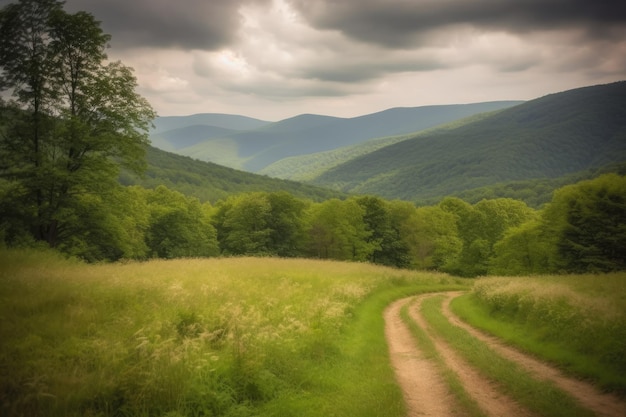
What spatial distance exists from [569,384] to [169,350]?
1161 cm

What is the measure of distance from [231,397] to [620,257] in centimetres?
5205

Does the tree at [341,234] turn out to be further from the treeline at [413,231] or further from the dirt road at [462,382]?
the dirt road at [462,382]

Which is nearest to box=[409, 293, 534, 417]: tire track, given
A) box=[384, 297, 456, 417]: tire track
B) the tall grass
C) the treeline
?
box=[384, 297, 456, 417]: tire track

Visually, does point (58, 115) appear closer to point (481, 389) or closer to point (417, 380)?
point (417, 380)

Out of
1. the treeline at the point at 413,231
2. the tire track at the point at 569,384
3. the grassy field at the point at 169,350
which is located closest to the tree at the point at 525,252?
the treeline at the point at 413,231

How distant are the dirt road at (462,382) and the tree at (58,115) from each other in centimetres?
1909

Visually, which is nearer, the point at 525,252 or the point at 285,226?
the point at 525,252

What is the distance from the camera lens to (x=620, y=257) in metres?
41.4

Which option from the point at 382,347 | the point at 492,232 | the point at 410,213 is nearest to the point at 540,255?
the point at 492,232

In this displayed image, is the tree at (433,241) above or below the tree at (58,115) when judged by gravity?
below

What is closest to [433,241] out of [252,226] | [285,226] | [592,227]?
[592,227]

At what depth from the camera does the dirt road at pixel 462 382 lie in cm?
882

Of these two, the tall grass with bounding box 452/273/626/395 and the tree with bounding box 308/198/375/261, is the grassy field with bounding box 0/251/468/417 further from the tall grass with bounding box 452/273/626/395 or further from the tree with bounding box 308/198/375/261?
the tree with bounding box 308/198/375/261

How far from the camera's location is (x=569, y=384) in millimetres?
10227
